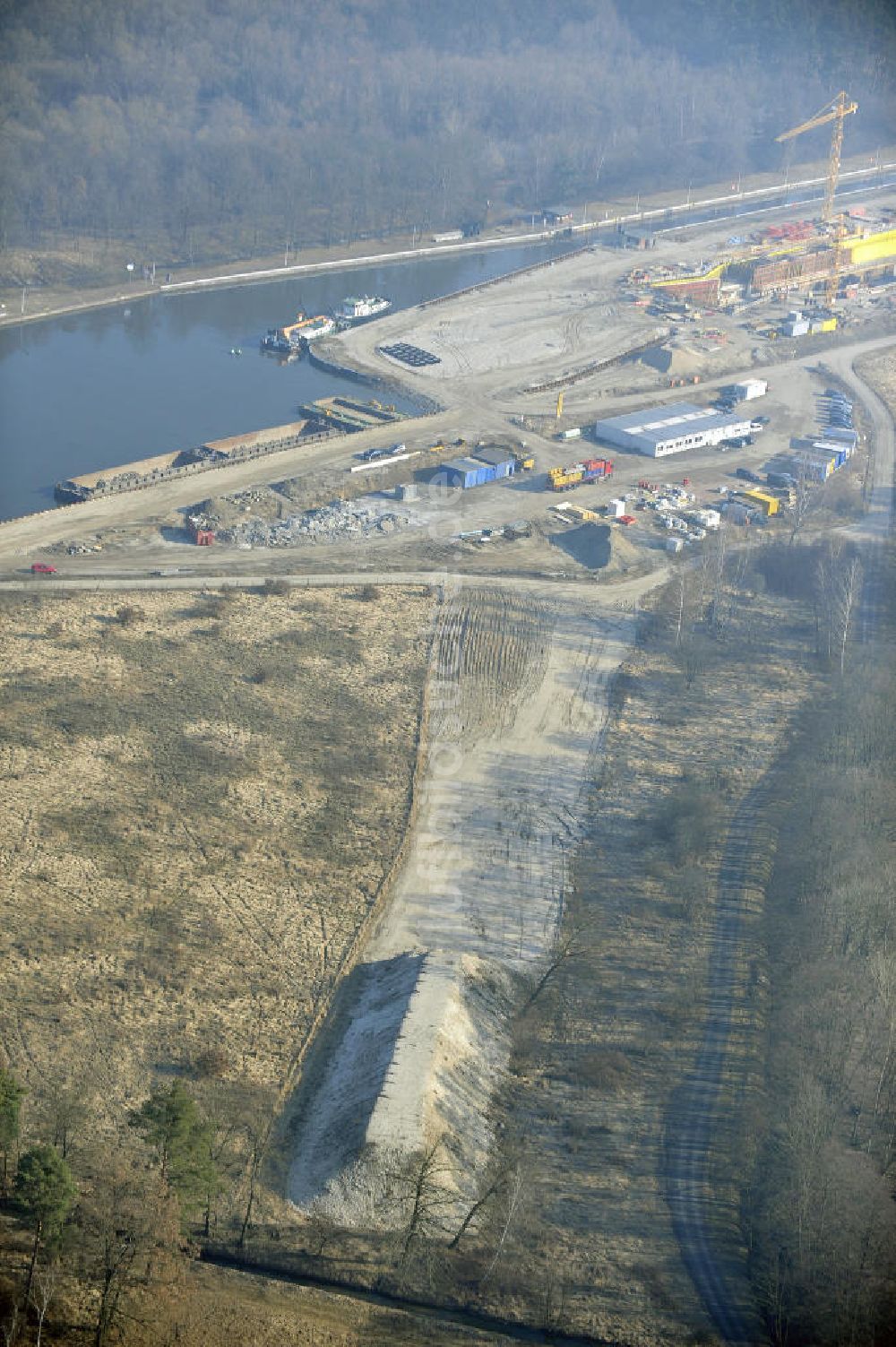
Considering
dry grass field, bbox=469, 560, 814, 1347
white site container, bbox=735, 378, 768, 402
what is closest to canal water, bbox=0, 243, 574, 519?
white site container, bbox=735, 378, 768, 402

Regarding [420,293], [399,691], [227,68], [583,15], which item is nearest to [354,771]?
[399,691]

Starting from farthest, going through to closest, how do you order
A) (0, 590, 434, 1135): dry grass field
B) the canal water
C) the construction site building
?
the construction site building
the canal water
(0, 590, 434, 1135): dry grass field

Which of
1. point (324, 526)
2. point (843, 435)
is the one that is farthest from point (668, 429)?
point (324, 526)

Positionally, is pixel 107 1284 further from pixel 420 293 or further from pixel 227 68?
pixel 227 68

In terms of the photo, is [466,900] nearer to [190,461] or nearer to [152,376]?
[190,461]

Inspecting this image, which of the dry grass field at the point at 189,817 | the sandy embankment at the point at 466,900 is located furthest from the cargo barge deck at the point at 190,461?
the sandy embankment at the point at 466,900

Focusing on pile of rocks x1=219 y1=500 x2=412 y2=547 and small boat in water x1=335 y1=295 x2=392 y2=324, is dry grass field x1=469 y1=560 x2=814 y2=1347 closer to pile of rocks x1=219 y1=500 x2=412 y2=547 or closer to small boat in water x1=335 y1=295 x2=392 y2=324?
pile of rocks x1=219 y1=500 x2=412 y2=547
